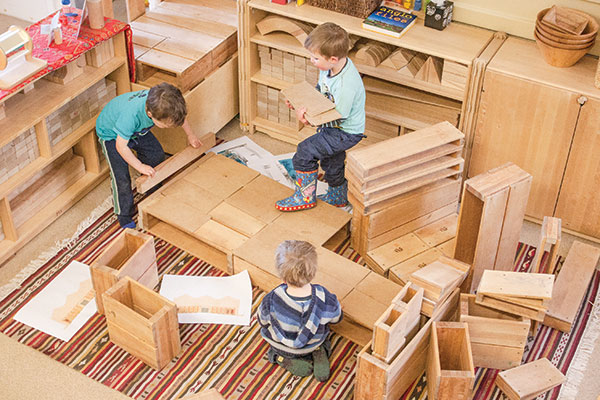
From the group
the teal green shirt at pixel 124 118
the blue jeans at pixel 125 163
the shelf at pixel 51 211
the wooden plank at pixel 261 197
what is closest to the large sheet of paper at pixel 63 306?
the shelf at pixel 51 211

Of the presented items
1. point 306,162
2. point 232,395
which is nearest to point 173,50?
point 306,162

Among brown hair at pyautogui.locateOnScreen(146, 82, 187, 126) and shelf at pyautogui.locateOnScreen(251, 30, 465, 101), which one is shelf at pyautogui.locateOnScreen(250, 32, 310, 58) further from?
brown hair at pyautogui.locateOnScreen(146, 82, 187, 126)

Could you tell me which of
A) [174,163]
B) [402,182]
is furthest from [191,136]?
[402,182]

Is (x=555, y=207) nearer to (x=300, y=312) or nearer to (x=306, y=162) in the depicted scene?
(x=306, y=162)

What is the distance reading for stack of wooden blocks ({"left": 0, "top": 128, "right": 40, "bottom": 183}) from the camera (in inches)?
153

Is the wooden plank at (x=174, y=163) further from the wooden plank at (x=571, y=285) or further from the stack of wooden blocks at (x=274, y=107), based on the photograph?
the wooden plank at (x=571, y=285)

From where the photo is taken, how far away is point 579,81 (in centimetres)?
389

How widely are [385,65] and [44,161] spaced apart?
2.03 m

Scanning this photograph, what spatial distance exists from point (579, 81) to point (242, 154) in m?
2.09

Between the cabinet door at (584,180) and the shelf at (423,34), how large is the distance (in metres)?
0.70

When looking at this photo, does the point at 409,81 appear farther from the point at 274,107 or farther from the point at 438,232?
the point at 274,107

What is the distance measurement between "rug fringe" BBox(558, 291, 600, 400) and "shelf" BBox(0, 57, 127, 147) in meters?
2.95

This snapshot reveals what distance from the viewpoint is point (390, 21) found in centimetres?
425

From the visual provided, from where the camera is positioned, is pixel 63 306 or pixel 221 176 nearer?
pixel 63 306
